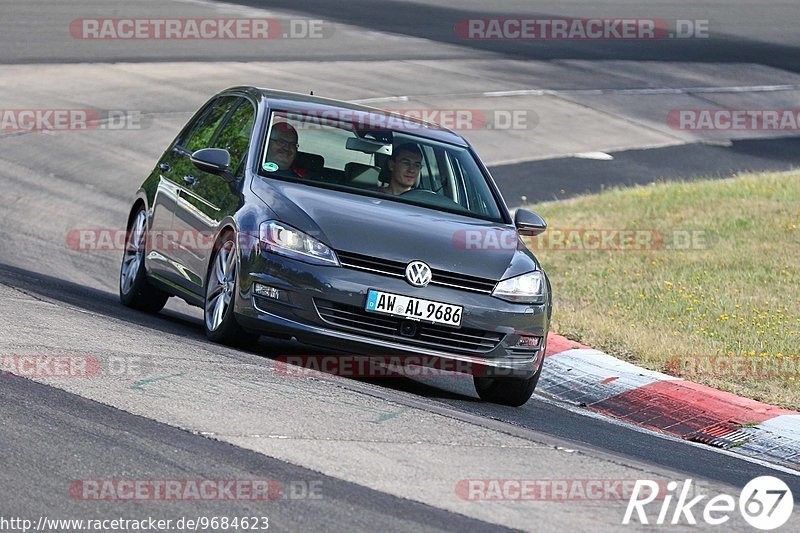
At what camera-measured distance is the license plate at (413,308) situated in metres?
8.53

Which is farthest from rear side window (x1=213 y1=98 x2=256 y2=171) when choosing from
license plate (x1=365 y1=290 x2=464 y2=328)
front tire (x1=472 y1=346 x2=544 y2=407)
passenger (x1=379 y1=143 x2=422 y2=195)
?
front tire (x1=472 y1=346 x2=544 y2=407)

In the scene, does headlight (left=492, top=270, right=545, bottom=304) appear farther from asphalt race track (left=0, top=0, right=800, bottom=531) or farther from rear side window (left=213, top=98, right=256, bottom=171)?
rear side window (left=213, top=98, right=256, bottom=171)

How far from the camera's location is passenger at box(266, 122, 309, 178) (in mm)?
9570

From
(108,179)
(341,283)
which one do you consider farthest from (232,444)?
(108,179)

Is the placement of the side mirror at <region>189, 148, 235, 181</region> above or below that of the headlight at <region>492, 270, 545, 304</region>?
above

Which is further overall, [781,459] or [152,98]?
[152,98]

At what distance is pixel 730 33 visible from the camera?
37688 millimetres

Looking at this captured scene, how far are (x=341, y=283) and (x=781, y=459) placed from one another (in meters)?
2.74

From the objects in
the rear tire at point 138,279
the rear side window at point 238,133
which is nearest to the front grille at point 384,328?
the rear side window at point 238,133

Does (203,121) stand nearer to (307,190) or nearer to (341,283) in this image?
(307,190)

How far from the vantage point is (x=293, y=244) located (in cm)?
868

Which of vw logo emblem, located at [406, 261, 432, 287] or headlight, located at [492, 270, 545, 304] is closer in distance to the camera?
vw logo emblem, located at [406, 261, 432, 287]

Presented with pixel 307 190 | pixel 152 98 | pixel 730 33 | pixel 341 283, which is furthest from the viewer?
pixel 730 33

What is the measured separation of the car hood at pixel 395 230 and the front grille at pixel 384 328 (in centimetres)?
33
